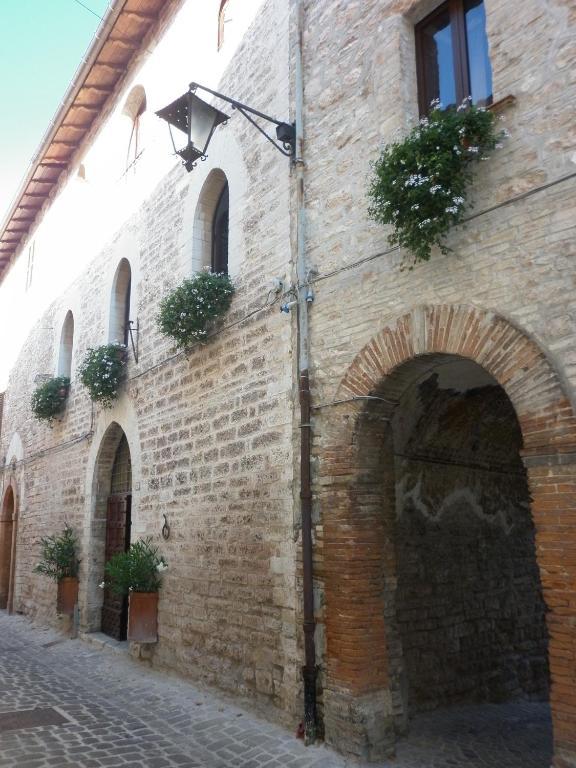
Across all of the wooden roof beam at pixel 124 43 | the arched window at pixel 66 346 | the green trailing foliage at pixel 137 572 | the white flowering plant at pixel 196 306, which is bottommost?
the green trailing foliage at pixel 137 572

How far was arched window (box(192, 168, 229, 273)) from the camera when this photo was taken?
8.63 m

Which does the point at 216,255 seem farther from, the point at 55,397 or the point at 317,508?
the point at 55,397

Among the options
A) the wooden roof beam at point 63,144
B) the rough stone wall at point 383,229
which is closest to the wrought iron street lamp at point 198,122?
the rough stone wall at point 383,229

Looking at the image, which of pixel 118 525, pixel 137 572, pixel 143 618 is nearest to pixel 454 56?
pixel 137 572

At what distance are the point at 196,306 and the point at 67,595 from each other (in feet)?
19.5

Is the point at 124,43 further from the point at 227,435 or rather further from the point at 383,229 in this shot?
the point at 383,229

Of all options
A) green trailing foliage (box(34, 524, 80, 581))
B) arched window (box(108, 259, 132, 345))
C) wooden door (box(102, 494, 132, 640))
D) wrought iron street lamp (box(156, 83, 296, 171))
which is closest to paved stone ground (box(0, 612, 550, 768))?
wooden door (box(102, 494, 132, 640))

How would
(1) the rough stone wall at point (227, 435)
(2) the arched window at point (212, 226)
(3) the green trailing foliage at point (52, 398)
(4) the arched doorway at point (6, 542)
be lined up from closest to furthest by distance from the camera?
(1) the rough stone wall at point (227, 435) → (2) the arched window at point (212, 226) → (3) the green trailing foliage at point (52, 398) → (4) the arched doorway at point (6, 542)

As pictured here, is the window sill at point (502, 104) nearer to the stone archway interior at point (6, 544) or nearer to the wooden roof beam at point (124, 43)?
the wooden roof beam at point (124, 43)

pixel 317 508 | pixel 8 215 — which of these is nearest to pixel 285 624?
pixel 317 508

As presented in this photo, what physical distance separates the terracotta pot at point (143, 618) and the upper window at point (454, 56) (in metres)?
6.20

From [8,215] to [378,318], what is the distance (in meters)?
14.1

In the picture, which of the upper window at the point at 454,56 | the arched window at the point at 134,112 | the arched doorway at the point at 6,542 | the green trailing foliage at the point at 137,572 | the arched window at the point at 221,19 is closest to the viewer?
the upper window at the point at 454,56

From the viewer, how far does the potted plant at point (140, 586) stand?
800 cm
